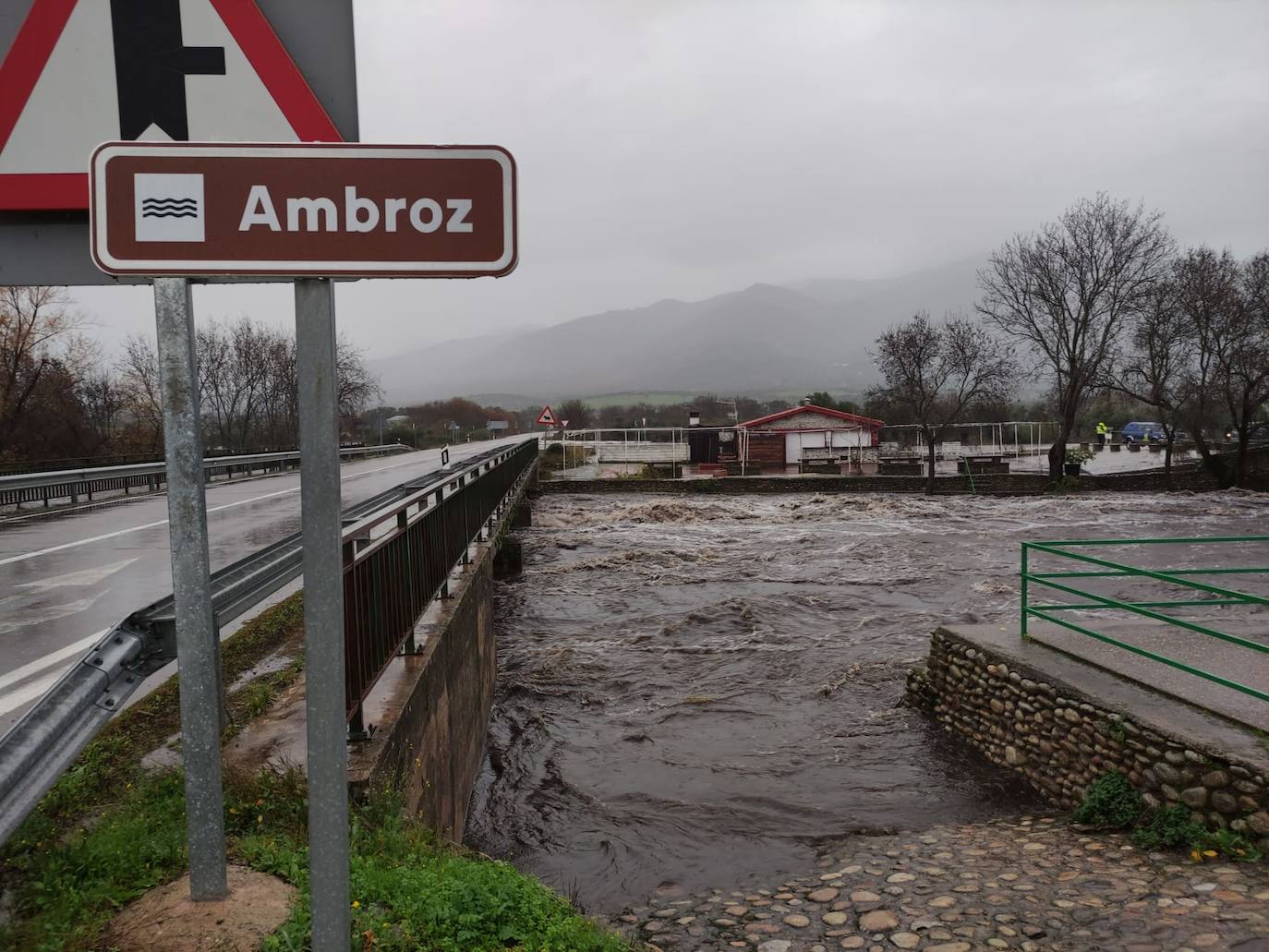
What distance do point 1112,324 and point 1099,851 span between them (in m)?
41.1

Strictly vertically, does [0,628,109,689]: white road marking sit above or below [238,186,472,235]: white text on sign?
below

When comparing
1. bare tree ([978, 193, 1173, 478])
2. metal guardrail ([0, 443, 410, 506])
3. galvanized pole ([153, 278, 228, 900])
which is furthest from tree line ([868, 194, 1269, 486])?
galvanized pole ([153, 278, 228, 900])

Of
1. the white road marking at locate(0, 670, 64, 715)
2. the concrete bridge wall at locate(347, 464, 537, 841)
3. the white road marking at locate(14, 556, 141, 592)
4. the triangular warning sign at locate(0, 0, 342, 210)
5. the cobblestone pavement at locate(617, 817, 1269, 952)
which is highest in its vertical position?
the triangular warning sign at locate(0, 0, 342, 210)

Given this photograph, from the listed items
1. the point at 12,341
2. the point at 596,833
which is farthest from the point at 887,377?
the point at 596,833

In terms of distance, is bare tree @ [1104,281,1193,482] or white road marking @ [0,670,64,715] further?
bare tree @ [1104,281,1193,482]

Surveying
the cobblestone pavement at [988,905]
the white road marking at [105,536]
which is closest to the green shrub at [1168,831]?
the cobblestone pavement at [988,905]

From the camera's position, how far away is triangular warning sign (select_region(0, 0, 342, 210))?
6.48ft

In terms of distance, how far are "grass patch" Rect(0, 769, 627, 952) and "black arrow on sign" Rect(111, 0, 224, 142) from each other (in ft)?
7.32

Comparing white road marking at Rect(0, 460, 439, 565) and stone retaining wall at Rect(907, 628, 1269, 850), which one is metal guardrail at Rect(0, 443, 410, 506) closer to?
white road marking at Rect(0, 460, 439, 565)

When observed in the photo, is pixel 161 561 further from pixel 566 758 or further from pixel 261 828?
pixel 261 828

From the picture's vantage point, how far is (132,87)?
6.59 ft

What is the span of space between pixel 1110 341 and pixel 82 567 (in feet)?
140

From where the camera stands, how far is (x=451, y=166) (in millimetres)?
1779

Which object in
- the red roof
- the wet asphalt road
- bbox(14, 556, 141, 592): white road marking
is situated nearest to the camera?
the wet asphalt road
